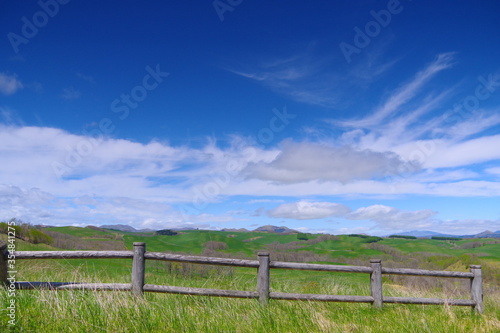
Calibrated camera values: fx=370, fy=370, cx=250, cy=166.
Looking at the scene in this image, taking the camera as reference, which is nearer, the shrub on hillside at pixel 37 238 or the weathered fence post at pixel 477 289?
the weathered fence post at pixel 477 289

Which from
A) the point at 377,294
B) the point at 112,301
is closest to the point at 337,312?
the point at 377,294

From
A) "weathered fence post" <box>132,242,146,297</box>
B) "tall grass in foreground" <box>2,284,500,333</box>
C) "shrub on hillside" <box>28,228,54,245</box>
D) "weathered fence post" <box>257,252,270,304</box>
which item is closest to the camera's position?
"tall grass in foreground" <box>2,284,500,333</box>

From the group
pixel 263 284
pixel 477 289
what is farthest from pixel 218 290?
pixel 477 289

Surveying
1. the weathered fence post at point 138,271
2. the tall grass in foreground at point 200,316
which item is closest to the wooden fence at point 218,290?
the weathered fence post at point 138,271

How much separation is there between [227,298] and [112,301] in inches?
101

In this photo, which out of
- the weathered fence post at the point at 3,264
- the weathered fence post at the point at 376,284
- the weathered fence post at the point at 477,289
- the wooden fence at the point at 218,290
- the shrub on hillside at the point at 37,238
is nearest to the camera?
the weathered fence post at the point at 3,264

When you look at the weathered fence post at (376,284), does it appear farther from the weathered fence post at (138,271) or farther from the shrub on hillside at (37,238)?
the shrub on hillside at (37,238)

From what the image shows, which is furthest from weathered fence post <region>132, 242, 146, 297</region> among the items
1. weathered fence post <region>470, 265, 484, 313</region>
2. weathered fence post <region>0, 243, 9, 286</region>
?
weathered fence post <region>470, 265, 484, 313</region>

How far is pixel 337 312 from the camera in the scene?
27.2 ft

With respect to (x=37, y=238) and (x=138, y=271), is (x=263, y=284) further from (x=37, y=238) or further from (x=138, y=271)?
(x=37, y=238)

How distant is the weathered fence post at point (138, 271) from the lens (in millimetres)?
7984

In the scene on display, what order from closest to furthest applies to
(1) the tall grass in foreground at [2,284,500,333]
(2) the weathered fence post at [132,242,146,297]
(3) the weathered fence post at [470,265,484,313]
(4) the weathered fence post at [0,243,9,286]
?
(1) the tall grass in foreground at [2,284,500,333] < (4) the weathered fence post at [0,243,9,286] < (2) the weathered fence post at [132,242,146,297] < (3) the weathered fence post at [470,265,484,313]

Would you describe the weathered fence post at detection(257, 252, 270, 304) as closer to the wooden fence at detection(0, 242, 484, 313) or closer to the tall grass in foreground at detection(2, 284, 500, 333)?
the wooden fence at detection(0, 242, 484, 313)

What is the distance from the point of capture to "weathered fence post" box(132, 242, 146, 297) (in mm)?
7984
